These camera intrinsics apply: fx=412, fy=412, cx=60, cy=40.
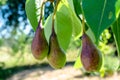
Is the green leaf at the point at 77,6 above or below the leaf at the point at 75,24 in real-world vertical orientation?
above

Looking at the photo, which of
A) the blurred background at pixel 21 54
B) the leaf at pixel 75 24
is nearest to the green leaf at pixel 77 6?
the leaf at pixel 75 24

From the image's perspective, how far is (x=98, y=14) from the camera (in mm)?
672

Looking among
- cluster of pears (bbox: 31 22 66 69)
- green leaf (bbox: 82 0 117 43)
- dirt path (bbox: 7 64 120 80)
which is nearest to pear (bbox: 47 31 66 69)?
cluster of pears (bbox: 31 22 66 69)

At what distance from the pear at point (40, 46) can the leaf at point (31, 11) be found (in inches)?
2.6

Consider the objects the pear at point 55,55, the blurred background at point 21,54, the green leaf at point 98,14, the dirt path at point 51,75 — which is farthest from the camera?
the dirt path at point 51,75

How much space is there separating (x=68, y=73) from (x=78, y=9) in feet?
28.2

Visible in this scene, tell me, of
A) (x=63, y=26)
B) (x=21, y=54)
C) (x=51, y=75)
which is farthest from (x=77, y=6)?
(x=51, y=75)

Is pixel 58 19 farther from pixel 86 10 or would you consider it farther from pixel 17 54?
pixel 17 54

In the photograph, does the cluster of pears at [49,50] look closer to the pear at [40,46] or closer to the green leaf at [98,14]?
the pear at [40,46]

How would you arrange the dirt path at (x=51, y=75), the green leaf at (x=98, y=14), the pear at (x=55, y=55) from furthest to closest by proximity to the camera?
the dirt path at (x=51, y=75) < the pear at (x=55, y=55) < the green leaf at (x=98, y=14)

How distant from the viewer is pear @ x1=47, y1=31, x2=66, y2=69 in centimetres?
78

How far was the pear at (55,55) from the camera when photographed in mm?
782

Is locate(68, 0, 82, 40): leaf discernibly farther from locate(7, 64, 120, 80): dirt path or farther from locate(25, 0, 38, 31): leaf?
locate(7, 64, 120, 80): dirt path

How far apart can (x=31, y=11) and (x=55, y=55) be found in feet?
0.47
